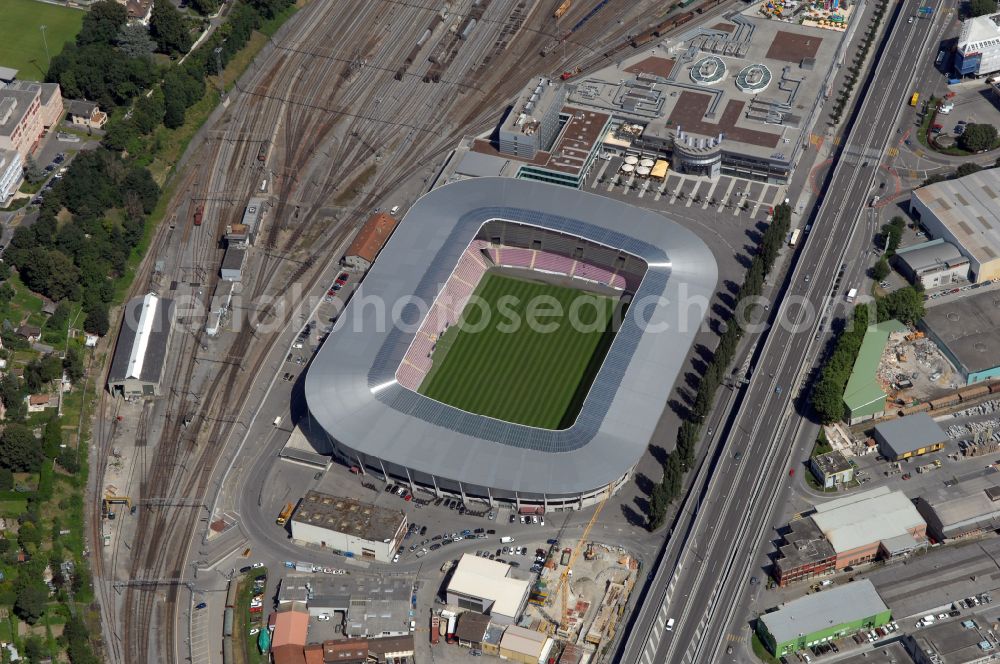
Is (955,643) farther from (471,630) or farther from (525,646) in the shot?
(471,630)

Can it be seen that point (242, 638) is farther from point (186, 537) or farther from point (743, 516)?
point (743, 516)

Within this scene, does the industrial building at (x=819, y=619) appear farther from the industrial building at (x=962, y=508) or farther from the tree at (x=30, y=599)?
the tree at (x=30, y=599)

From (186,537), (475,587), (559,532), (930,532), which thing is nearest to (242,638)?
(186,537)

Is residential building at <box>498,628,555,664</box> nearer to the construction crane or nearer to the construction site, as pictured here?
the construction site

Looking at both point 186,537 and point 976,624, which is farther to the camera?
point 186,537

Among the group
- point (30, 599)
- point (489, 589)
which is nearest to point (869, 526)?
point (489, 589)

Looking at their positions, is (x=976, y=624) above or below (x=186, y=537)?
above
